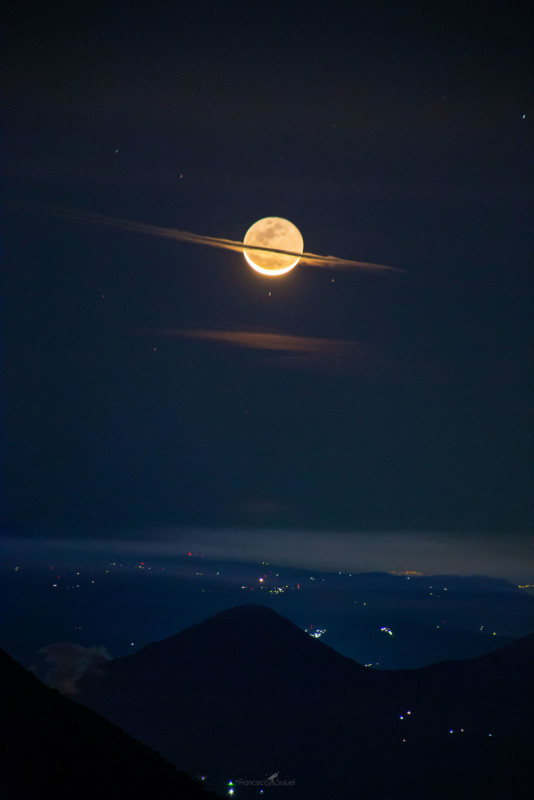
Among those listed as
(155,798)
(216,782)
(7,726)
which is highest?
(7,726)

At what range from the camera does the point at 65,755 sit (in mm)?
37594

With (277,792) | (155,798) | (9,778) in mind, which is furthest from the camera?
(277,792)

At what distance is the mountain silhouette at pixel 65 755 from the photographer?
112 ft

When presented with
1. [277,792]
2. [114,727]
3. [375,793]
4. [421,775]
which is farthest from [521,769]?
[114,727]

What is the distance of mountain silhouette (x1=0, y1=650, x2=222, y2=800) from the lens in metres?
34.2

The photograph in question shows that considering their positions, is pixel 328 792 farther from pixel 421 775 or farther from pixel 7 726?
pixel 7 726

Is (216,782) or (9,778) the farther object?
(216,782)

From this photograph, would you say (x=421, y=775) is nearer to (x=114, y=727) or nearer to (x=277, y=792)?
(x=277, y=792)

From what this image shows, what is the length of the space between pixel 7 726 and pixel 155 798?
927 cm

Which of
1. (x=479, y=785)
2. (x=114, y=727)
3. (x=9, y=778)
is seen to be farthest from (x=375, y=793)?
(x=9, y=778)

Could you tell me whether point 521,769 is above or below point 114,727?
below

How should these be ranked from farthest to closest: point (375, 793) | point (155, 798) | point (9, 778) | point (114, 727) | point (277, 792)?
1. point (277, 792)
2. point (375, 793)
3. point (114, 727)
4. point (155, 798)
5. point (9, 778)

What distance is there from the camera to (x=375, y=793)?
179 meters

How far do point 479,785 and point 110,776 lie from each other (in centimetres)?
17687
